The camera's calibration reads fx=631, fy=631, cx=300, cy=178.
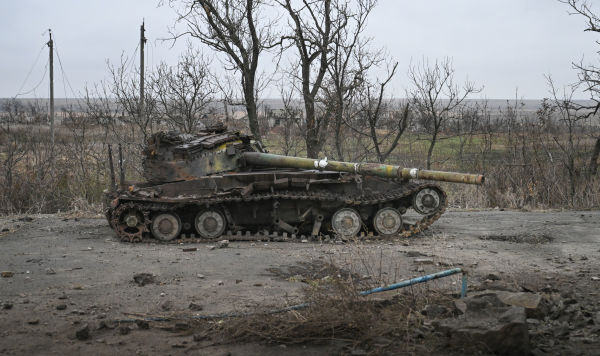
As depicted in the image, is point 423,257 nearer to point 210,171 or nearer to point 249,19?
point 210,171

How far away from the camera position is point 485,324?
16.6ft

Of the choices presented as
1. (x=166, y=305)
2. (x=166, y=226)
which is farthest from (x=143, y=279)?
(x=166, y=226)

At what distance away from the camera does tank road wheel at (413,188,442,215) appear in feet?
36.1

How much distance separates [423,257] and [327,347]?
4.27 m

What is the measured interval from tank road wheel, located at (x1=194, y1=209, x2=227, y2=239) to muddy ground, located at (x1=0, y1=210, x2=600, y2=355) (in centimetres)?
50

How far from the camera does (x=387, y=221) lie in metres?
11.2

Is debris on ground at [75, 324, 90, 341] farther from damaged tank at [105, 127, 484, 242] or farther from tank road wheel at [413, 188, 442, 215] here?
tank road wheel at [413, 188, 442, 215]

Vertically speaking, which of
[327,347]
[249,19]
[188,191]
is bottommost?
[327,347]

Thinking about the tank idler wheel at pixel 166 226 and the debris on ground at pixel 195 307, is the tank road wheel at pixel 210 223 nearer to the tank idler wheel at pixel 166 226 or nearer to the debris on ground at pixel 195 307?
the tank idler wheel at pixel 166 226

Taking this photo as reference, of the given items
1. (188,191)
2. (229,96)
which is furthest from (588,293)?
(229,96)

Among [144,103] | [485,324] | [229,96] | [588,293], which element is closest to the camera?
[485,324]

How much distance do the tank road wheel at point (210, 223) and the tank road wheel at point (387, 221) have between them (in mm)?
2739

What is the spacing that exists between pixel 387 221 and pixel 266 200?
2.20 m

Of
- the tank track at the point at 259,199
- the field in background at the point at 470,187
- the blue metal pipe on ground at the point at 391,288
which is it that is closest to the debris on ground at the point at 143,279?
the blue metal pipe on ground at the point at 391,288
